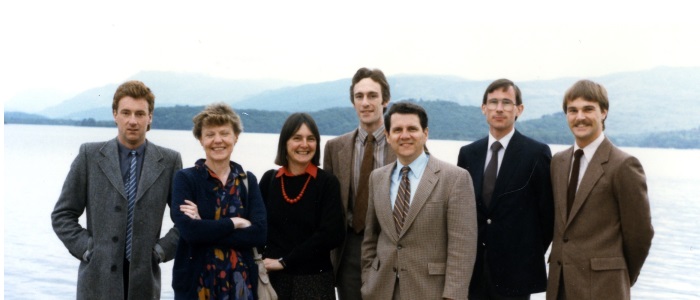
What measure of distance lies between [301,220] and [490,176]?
1157 millimetres

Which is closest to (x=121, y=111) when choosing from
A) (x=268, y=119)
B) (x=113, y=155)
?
(x=113, y=155)

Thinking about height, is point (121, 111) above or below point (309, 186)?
above

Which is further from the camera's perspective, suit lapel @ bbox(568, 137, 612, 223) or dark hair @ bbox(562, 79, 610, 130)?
dark hair @ bbox(562, 79, 610, 130)

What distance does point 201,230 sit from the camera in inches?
136

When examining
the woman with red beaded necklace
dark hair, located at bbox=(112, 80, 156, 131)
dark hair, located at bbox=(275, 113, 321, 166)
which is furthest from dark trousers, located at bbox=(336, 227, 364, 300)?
dark hair, located at bbox=(112, 80, 156, 131)

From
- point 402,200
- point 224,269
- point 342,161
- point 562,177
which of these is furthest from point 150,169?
point 562,177

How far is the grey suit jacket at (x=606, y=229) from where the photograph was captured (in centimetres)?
368

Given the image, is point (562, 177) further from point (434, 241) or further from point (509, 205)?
point (434, 241)

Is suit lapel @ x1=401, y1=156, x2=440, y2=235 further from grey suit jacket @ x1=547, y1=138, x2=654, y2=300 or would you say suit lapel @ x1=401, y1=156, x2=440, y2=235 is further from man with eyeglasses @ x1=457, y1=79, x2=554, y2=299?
grey suit jacket @ x1=547, y1=138, x2=654, y2=300

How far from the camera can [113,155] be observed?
3850 mm

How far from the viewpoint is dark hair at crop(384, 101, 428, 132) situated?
3.67 metres

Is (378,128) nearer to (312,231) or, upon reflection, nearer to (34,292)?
(312,231)

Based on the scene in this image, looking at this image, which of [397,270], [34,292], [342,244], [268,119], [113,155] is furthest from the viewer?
[268,119]

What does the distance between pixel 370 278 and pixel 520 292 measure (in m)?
0.90
